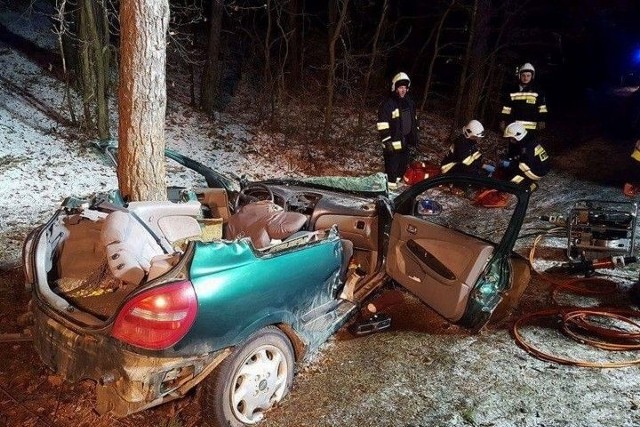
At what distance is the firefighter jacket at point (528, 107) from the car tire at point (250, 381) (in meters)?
6.59

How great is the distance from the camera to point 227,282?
98.3 inches

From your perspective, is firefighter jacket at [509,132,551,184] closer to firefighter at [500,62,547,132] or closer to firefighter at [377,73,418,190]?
firefighter at [500,62,547,132]

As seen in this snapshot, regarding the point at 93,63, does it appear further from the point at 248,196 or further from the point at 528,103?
the point at 528,103

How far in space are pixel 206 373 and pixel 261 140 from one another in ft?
31.5

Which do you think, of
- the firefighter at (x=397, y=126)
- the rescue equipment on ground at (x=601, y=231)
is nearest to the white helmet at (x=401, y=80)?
the firefighter at (x=397, y=126)

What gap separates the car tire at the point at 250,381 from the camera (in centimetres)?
260

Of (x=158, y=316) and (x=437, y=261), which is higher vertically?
(x=158, y=316)

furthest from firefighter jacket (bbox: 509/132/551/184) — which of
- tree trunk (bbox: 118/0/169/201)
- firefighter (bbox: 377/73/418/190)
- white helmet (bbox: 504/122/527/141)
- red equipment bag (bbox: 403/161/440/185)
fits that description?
tree trunk (bbox: 118/0/169/201)

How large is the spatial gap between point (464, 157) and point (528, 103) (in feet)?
5.55

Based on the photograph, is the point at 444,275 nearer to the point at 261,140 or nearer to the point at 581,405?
the point at 581,405

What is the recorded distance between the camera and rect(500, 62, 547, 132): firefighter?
321 inches

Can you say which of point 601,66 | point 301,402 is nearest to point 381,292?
point 301,402

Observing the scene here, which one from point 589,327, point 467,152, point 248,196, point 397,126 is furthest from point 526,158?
point 248,196

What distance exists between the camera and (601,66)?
15.9 m
